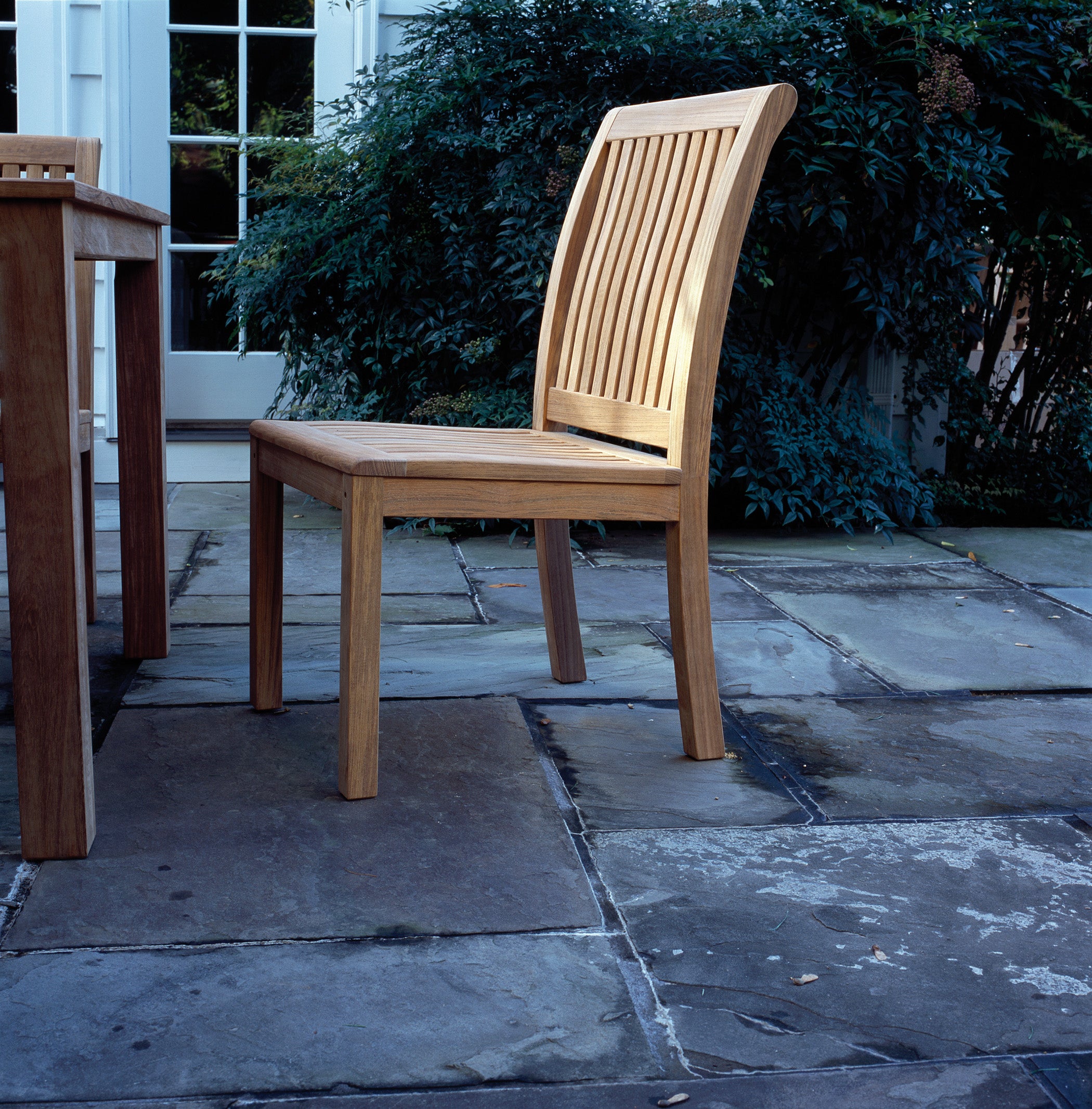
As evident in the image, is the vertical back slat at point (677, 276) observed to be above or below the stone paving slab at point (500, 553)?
above

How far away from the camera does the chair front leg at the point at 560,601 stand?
2141 mm

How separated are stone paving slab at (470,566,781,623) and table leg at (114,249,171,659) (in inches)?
28.2

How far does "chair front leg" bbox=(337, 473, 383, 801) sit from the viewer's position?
154 cm

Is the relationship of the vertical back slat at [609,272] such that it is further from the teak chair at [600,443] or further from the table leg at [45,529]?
the table leg at [45,529]

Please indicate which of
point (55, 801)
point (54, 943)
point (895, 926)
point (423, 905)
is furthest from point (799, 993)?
point (55, 801)

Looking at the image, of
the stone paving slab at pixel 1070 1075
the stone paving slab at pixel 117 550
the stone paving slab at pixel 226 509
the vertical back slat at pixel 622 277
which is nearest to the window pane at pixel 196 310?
the stone paving slab at pixel 226 509

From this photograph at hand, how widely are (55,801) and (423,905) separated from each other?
0.45 meters

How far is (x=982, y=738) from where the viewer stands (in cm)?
197

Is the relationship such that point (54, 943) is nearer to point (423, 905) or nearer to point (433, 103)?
point (423, 905)

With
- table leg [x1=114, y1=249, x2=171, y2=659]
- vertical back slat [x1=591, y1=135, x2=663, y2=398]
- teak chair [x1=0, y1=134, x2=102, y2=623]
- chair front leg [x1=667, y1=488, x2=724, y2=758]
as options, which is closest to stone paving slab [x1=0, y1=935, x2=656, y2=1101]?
chair front leg [x1=667, y1=488, x2=724, y2=758]

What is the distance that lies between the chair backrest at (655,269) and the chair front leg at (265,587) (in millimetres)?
493

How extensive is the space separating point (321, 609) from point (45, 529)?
131 cm

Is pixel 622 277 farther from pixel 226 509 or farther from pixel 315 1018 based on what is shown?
pixel 226 509

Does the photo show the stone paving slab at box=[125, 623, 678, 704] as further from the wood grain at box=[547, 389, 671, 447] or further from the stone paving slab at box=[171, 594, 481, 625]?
the wood grain at box=[547, 389, 671, 447]
